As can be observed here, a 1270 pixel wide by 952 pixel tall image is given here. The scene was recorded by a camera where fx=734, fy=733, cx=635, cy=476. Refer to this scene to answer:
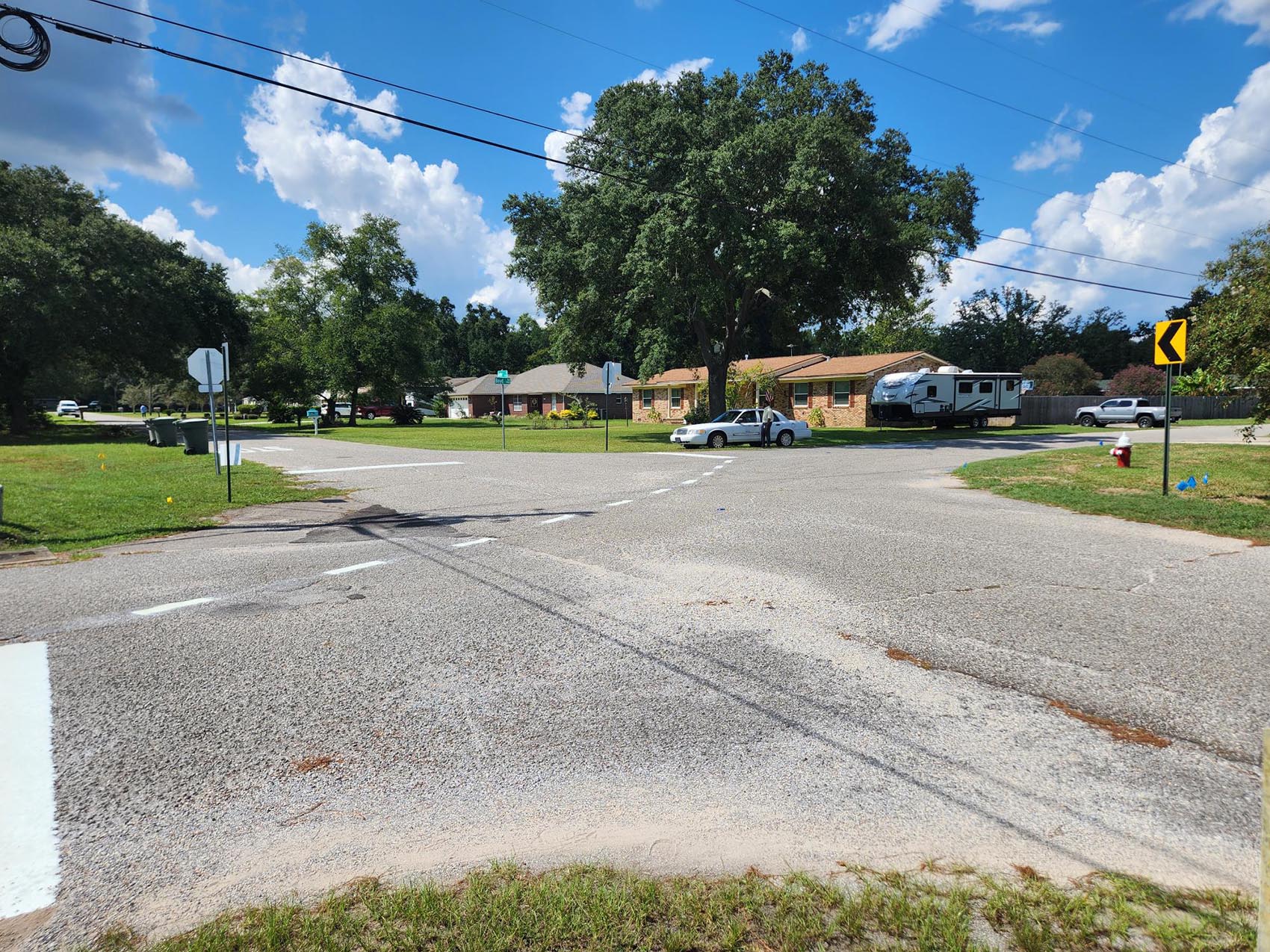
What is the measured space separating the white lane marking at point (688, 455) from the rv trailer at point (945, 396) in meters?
18.9

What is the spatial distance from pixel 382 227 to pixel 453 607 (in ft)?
202

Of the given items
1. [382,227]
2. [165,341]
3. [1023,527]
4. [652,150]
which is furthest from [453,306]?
[1023,527]

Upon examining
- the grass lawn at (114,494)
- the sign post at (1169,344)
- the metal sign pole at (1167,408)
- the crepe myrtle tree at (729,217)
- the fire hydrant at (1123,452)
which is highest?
the crepe myrtle tree at (729,217)

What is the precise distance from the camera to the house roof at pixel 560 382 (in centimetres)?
7000

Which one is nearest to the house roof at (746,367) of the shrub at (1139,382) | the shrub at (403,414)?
the shrub at (403,414)

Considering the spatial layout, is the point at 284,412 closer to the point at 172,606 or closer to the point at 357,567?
the point at 357,567

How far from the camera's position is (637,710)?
13.3 ft

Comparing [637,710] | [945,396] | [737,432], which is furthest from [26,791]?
[945,396]

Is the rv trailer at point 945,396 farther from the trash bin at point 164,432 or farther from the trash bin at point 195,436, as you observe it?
the trash bin at point 164,432

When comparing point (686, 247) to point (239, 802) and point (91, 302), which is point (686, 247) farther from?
point (91, 302)

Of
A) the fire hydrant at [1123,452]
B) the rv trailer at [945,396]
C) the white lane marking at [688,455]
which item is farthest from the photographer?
the rv trailer at [945,396]

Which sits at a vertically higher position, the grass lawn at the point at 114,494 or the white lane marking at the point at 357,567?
the grass lawn at the point at 114,494

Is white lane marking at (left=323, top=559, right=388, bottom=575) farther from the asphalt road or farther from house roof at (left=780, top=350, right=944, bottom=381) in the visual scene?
house roof at (left=780, top=350, right=944, bottom=381)

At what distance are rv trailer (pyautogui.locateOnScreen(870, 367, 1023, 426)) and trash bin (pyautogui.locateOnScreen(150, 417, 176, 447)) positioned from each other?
33.6m
